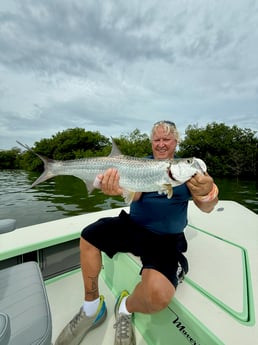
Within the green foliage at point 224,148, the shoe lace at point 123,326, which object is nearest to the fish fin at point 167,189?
the shoe lace at point 123,326

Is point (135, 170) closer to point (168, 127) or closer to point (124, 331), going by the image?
point (168, 127)

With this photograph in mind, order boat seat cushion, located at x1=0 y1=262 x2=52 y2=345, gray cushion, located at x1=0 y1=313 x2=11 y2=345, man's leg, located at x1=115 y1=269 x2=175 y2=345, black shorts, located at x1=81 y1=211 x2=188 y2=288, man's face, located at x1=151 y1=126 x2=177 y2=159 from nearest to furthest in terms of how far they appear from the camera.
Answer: gray cushion, located at x1=0 y1=313 x2=11 y2=345, boat seat cushion, located at x1=0 y1=262 x2=52 y2=345, man's leg, located at x1=115 y1=269 x2=175 y2=345, black shorts, located at x1=81 y1=211 x2=188 y2=288, man's face, located at x1=151 y1=126 x2=177 y2=159

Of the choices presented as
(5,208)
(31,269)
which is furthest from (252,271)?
(5,208)

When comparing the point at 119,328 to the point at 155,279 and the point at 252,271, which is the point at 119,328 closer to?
the point at 155,279

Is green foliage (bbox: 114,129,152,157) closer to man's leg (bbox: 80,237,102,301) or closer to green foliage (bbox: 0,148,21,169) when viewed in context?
man's leg (bbox: 80,237,102,301)

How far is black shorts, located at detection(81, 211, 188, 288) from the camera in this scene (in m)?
1.57

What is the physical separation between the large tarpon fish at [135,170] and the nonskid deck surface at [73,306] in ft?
4.12

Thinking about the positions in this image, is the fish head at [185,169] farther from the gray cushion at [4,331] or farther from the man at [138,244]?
the gray cushion at [4,331]

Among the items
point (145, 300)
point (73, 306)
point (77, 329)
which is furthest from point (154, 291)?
point (73, 306)

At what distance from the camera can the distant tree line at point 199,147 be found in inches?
1100

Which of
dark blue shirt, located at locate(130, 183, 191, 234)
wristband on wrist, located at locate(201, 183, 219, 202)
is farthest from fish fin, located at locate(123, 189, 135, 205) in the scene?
wristband on wrist, located at locate(201, 183, 219, 202)

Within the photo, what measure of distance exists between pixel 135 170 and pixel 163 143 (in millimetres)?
558

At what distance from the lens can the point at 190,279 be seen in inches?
65.6

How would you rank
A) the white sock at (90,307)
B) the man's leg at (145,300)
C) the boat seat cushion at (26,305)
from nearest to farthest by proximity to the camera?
the boat seat cushion at (26,305) < the man's leg at (145,300) < the white sock at (90,307)
